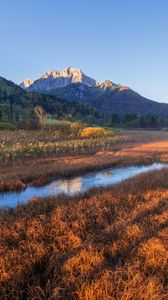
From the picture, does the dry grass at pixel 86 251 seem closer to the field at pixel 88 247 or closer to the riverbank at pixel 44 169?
the field at pixel 88 247

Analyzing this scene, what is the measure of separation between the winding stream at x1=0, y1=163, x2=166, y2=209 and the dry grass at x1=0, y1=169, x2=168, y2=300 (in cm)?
347

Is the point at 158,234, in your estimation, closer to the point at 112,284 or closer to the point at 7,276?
the point at 112,284

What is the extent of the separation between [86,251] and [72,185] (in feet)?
38.0

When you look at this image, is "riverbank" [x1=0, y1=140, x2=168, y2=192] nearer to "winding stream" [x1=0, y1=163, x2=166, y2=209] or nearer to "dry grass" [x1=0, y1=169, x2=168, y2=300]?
"winding stream" [x1=0, y1=163, x2=166, y2=209]

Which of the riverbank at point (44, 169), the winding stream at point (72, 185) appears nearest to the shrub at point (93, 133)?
the riverbank at point (44, 169)

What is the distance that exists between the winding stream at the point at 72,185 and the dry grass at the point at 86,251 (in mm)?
3471

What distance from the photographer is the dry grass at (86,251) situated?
20.7 ft

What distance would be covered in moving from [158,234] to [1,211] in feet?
19.2

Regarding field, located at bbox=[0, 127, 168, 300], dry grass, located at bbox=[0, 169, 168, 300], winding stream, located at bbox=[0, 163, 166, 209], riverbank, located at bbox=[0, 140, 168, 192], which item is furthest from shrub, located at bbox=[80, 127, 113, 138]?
dry grass, located at bbox=[0, 169, 168, 300]

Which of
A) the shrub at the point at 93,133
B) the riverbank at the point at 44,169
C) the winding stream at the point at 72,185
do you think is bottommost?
the winding stream at the point at 72,185

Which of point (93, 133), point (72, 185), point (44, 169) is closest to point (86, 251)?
point (72, 185)

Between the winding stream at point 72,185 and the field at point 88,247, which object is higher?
the field at point 88,247

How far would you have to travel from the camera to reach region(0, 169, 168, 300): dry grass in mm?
6309

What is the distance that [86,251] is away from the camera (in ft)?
25.6
